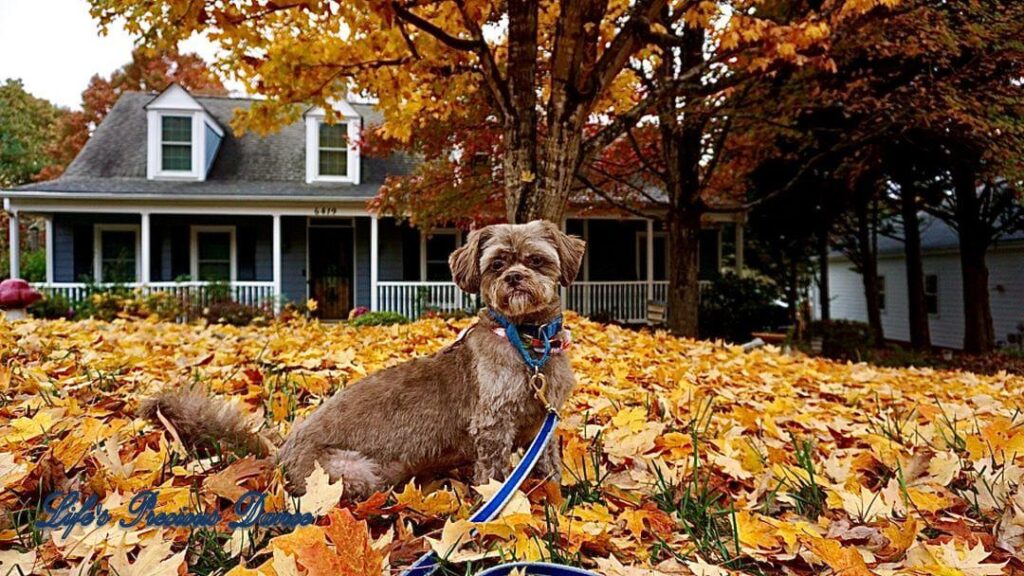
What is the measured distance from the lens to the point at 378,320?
38.5 feet

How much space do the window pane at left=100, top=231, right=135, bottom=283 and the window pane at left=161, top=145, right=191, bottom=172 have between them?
2239 mm

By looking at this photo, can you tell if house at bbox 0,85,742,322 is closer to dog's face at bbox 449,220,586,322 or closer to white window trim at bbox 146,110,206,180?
white window trim at bbox 146,110,206,180

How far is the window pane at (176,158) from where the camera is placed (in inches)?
669

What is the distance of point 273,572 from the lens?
164 cm

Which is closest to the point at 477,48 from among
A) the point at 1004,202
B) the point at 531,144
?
the point at 531,144

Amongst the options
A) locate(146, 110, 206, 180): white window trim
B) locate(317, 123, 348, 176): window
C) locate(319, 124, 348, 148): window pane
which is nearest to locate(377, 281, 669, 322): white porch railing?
locate(317, 123, 348, 176): window

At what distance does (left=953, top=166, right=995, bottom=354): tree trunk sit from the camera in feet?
48.3

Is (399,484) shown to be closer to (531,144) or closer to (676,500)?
(676,500)

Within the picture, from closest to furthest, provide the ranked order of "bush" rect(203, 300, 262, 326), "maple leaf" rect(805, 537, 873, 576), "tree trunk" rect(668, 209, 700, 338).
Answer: "maple leaf" rect(805, 537, 873, 576), "tree trunk" rect(668, 209, 700, 338), "bush" rect(203, 300, 262, 326)

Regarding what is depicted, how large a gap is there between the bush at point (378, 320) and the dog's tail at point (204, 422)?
8.43 metres

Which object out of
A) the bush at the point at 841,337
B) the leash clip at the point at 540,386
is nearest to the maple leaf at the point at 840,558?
the leash clip at the point at 540,386

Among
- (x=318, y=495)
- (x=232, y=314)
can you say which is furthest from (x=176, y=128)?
(x=318, y=495)

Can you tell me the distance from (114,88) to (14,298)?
29109 millimetres

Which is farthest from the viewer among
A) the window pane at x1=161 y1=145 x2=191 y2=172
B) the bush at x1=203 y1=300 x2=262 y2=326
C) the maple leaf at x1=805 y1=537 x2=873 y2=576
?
the window pane at x1=161 y1=145 x2=191 y2=172
